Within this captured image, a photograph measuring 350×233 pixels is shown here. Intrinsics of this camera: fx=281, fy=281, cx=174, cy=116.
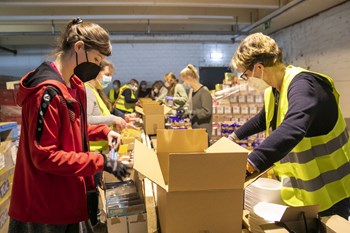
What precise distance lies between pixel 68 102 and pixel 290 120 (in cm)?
92

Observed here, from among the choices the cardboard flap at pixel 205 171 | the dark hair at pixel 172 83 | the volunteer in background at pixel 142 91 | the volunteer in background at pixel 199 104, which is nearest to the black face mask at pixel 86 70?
the cardboard flap at pixel 205 171

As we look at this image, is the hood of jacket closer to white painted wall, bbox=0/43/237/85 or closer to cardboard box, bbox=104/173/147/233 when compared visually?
cardboard box, bbox=104/173/147/233

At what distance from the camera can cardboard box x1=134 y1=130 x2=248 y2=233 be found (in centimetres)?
100

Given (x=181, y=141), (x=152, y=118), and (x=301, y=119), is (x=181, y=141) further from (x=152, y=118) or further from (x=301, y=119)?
(x=152, y=118)

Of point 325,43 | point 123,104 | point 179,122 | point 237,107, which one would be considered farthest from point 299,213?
point 123,104

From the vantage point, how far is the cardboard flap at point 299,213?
108cm

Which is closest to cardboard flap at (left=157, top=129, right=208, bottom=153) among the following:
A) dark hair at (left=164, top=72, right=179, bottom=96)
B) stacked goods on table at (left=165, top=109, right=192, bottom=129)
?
stacked goods on table at (left=165, top=109, right=192, bottom=129)

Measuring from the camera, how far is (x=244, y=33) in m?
7.23

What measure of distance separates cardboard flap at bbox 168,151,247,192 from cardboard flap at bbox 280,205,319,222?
0.23m

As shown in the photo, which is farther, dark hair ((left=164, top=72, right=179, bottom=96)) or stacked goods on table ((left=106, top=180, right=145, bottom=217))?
dark hair ((left=164, top=72, right=179, bottom=96))

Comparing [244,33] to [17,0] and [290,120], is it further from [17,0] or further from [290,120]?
[290,120]

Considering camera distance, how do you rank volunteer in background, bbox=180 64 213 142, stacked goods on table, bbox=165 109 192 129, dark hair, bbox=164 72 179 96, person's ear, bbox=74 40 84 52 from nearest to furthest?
person's ear, bbox=74 40 84 52, volunteer in background, bbox=180 64 213 142, stacked goods on table, bbox=165 109 192 129, dark hair, bbox=164 72 179 96

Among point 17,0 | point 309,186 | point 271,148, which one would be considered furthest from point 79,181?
point 17,0

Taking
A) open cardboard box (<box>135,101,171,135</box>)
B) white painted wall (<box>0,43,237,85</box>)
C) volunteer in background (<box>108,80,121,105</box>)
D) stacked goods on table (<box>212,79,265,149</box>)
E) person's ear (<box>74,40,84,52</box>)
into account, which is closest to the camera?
person's ear (<box>74,40,84,52</box>)
